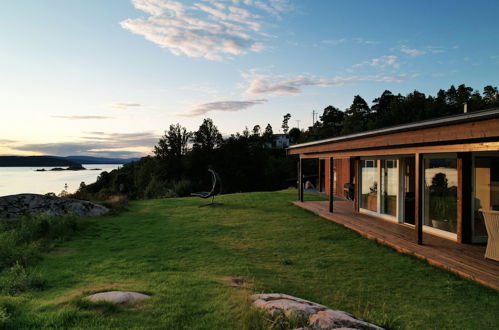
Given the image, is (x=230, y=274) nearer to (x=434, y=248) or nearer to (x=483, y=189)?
(x=434, y=248)

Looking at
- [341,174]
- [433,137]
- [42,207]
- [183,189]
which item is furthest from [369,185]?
[183,189]

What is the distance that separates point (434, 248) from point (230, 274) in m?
4.11

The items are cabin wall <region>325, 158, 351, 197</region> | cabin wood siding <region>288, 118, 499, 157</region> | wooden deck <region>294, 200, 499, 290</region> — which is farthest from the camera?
cabin wall <region>325, 158, 351, 197</region>

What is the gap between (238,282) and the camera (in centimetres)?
433

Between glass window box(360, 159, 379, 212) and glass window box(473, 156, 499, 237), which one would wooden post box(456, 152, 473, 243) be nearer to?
glass window box(473, 156, 499, 237)

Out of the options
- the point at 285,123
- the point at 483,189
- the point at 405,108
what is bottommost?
the point at 483,189

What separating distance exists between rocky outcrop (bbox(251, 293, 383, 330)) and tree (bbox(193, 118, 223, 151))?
4256 centimetres

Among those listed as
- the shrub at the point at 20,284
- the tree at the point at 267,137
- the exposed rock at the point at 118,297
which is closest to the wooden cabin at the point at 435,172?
the exposed rock at the point at 118,297

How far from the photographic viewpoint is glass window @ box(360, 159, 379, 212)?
10.0 metres

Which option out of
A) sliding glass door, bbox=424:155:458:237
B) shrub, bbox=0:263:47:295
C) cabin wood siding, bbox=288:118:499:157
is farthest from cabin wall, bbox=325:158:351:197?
shrub, bbox=0:263:47:295

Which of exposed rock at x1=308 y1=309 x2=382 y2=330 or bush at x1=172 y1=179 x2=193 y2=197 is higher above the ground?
exposed rock at x1=308 y1=309 x2=382 y2=330

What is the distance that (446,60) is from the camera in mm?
19578

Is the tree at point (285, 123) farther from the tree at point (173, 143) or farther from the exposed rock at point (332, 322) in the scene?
the exposed rock at point (332, 322)

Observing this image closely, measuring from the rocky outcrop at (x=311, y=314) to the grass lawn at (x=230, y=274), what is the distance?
243 millimetres
